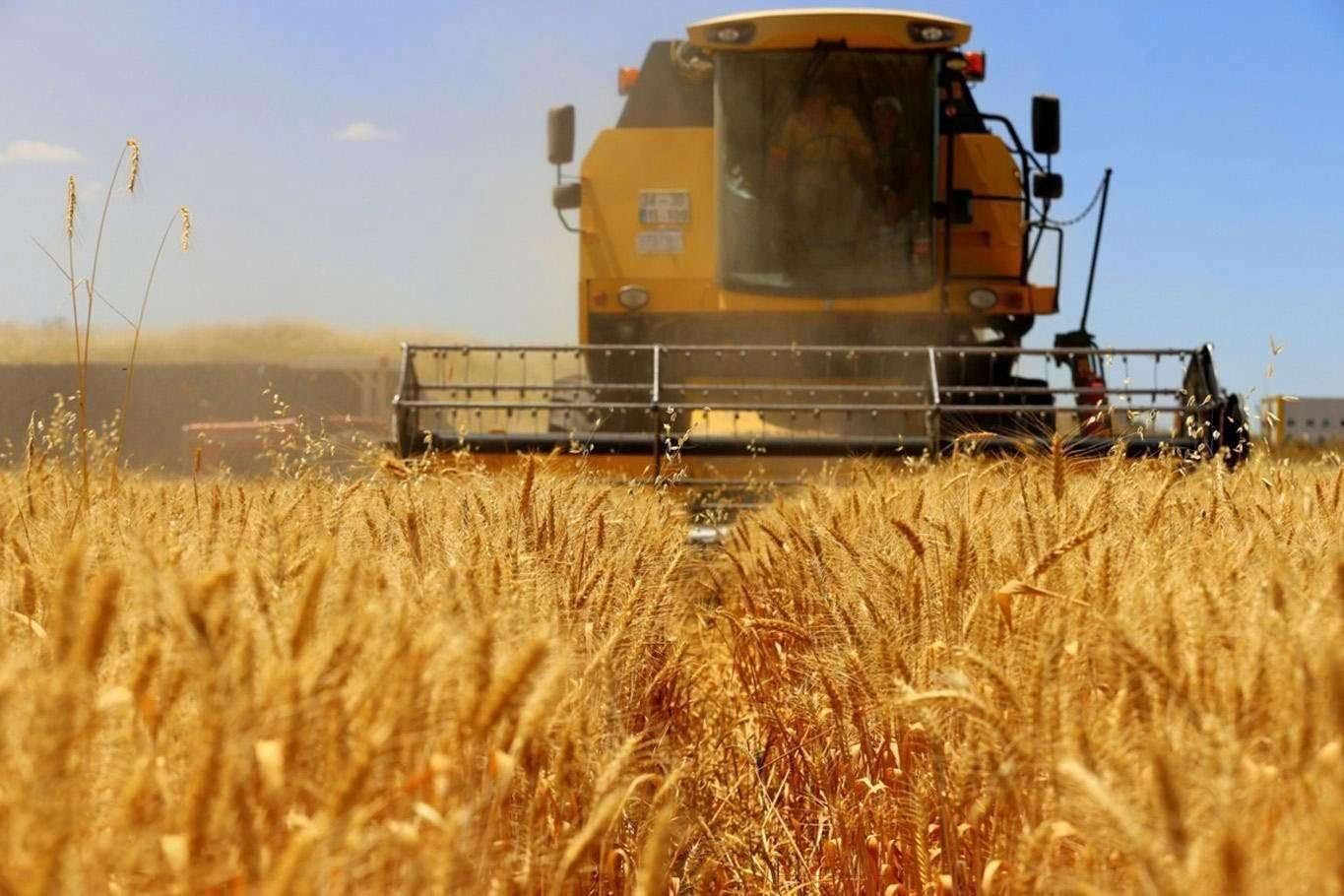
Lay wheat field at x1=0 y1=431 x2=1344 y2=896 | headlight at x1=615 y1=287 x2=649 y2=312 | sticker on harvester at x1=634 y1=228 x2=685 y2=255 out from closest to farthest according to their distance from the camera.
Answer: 1. wheat field at x1=0 y1=431 x2=1344 y2=896
2. headlight at x1=615 y1=287 x2=649 y2=312
3. sticker on harvester at x1=634 y1=228 x2=685 y2=255

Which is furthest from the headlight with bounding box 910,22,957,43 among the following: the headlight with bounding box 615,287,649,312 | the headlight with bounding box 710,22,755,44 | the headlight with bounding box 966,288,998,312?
the headlight with bounding box 615,287,649,312

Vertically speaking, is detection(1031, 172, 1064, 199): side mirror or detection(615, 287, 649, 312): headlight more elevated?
detection(1031, 172, 1064, 199): side mirror

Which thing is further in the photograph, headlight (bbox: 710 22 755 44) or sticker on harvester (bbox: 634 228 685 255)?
sticker on harvester (bbox: 634 228 685 255)

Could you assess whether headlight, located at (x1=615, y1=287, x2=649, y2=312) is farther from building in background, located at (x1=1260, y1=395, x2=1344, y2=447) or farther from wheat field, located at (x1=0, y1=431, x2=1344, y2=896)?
building in background, located at (x1=1260, y1=395, x2=1344, y2=447)

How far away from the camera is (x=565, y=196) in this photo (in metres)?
7.82

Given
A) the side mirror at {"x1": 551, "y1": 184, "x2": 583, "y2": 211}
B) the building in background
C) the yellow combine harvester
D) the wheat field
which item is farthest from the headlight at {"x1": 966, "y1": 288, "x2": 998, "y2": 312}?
the building in background

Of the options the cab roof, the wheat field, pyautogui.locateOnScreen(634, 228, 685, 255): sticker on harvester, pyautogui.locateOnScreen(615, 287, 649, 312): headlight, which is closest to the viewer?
the wheat field

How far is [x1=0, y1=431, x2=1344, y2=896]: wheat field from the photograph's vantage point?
1087 millimetres

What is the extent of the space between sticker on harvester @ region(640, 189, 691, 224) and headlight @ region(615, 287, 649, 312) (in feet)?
1.51

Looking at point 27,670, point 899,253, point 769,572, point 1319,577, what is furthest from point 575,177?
point 27,670

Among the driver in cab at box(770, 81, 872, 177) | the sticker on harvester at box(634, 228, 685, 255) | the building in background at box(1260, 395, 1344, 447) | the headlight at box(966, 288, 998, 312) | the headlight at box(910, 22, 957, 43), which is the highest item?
the headlight at box(910, 22, 957, 43)

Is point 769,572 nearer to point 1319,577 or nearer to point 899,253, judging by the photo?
point 1319,577

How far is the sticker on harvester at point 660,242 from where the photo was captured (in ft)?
25.7

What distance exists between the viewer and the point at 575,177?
7828mm
